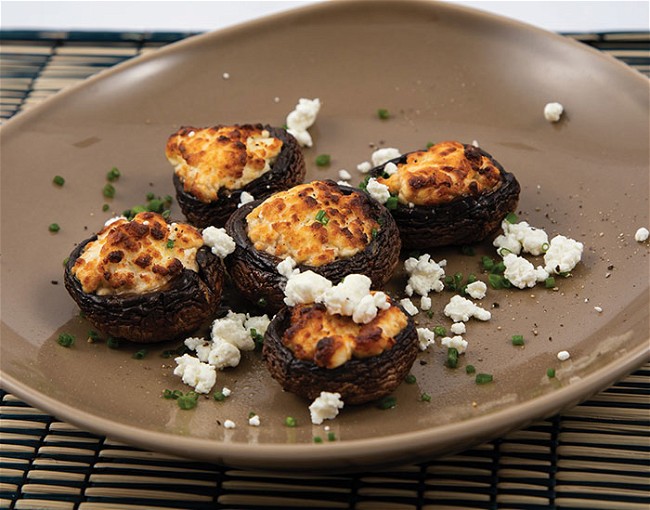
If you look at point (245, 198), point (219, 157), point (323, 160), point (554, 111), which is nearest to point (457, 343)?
point (245, 198)

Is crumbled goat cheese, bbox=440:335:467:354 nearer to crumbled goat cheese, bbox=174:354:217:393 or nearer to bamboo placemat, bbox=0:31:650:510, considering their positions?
bamboo placemat, bbox=0:31:650:510

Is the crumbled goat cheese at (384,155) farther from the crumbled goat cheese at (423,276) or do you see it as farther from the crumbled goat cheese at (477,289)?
the crumbled goat cheese at (477,289)

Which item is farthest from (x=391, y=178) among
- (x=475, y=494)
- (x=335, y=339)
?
(x=475, y=494)

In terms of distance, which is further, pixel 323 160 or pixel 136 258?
pixel 323 160

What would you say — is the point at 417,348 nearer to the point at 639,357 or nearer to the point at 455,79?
the point at 639,357

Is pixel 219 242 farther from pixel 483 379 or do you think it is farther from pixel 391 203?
pixel 483 379
